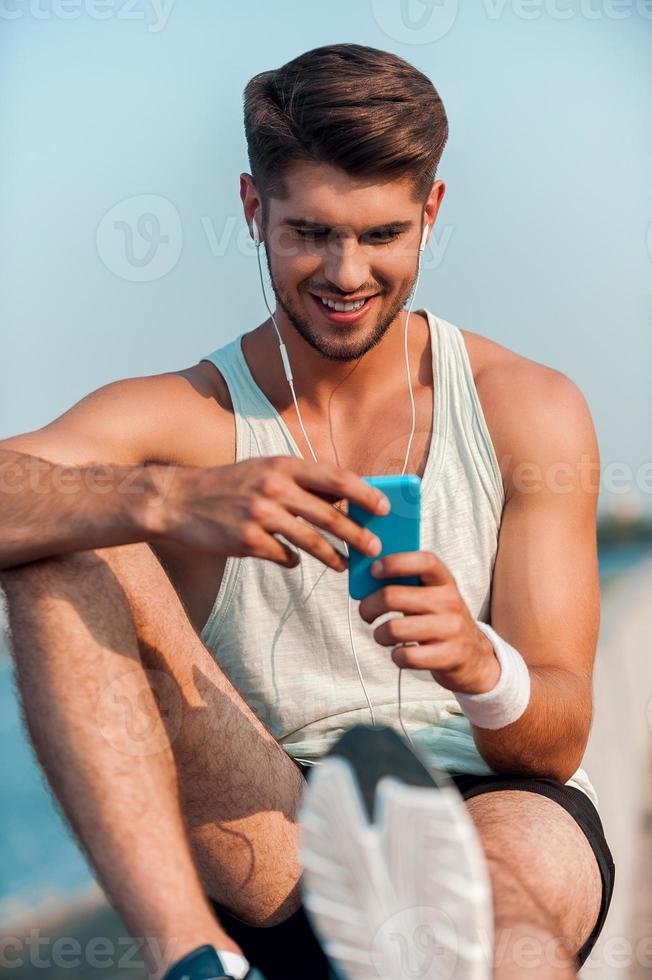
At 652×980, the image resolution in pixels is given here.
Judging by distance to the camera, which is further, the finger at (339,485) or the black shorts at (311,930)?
the black shorts at (311,930)

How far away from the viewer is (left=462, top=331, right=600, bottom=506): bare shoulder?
1517 millimetres

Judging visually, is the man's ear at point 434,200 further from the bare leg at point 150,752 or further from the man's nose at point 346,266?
the bare leg at point 150,752

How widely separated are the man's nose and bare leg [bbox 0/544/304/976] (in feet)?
1.47

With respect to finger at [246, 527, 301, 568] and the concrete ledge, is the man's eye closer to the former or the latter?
finger at [246, 527, 301, 568]

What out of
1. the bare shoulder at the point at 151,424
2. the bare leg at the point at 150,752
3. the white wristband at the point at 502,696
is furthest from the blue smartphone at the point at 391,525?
the bare shoulder at the point at 151,424

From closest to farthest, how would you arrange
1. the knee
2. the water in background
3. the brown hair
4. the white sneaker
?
the white sneaker → the knee → the brown hair → the water in background

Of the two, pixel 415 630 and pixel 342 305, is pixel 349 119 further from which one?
pixel 415 630

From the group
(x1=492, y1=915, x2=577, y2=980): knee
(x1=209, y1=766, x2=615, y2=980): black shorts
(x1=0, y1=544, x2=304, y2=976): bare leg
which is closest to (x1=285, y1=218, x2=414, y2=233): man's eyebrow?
(x1=0, y1=544, x2=304, y2=976): bare leg

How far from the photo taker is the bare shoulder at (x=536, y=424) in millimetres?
1517

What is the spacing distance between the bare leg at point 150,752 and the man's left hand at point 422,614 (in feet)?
0.85

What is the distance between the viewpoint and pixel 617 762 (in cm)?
205

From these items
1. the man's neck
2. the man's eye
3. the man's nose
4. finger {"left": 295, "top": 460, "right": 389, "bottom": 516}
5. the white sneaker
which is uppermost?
the man's eye

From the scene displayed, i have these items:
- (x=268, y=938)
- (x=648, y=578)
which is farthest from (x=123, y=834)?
(x=648, y=578)

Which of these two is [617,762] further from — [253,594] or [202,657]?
[202,657]
